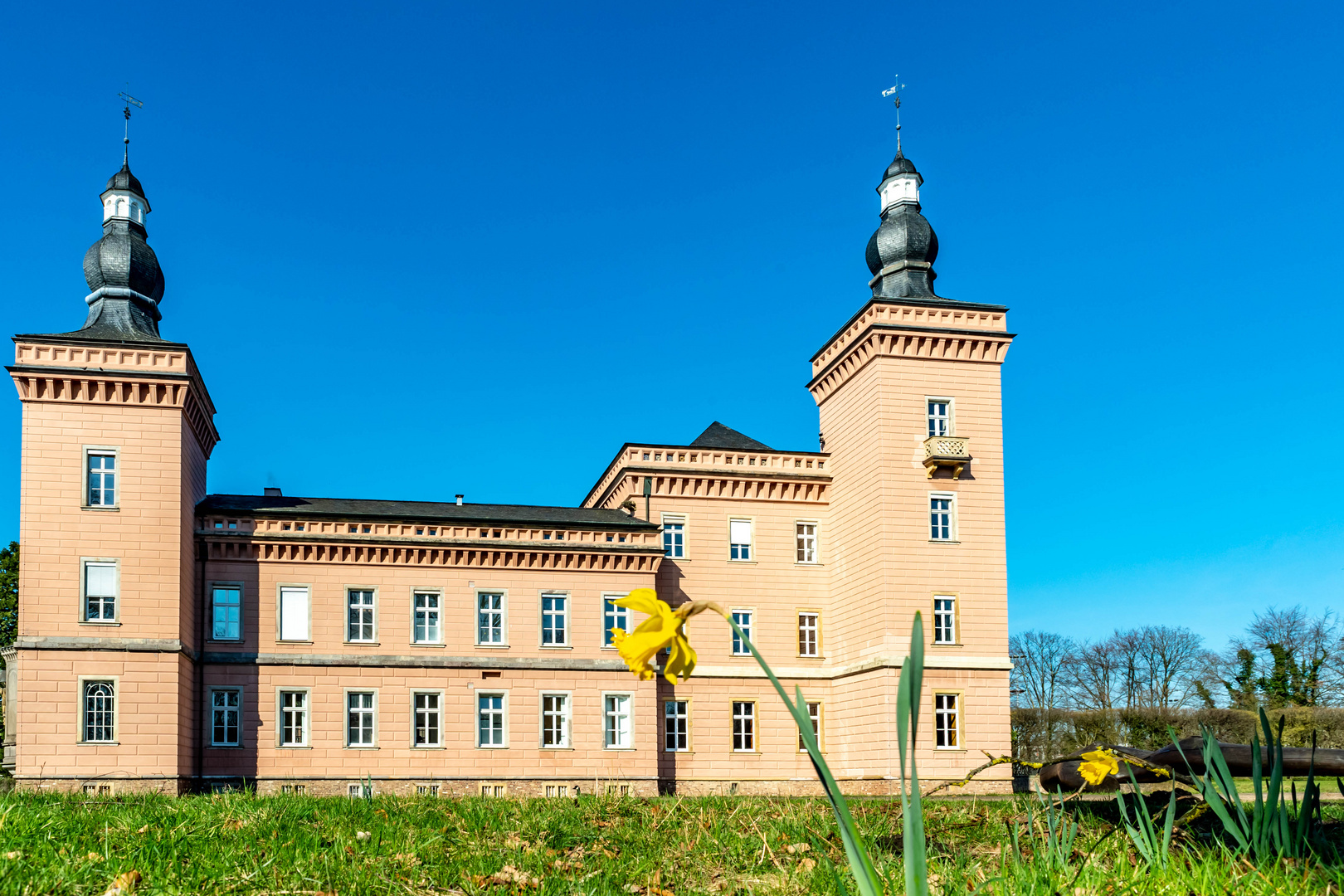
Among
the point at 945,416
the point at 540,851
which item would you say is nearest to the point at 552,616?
the point at 945,416

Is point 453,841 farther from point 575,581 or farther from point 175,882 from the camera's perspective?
point 575,581

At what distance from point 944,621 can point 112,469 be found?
77.7ft

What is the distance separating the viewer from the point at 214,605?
109 ft

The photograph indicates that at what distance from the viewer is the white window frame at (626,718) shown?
3500 cm

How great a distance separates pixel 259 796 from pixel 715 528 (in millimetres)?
27378

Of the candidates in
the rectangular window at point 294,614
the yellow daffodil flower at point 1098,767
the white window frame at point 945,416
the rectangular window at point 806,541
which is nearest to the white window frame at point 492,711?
the rectangular window at point 294,614

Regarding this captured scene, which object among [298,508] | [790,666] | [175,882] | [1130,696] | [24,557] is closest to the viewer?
[175,882]

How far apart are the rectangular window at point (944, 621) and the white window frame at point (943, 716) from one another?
1.52 m

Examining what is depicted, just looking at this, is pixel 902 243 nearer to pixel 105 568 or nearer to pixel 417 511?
pixel 417 511

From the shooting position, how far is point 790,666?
37.2 metres

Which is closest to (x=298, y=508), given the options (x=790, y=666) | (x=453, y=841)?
(x=790, y=666)

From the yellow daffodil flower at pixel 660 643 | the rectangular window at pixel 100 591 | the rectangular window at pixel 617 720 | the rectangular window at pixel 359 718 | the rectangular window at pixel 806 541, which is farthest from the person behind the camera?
the rectangular window at pixel 806 541

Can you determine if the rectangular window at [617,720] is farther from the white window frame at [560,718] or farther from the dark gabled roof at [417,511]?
the dark gabled roof at [417,511]

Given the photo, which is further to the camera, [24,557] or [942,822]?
[24,557]
